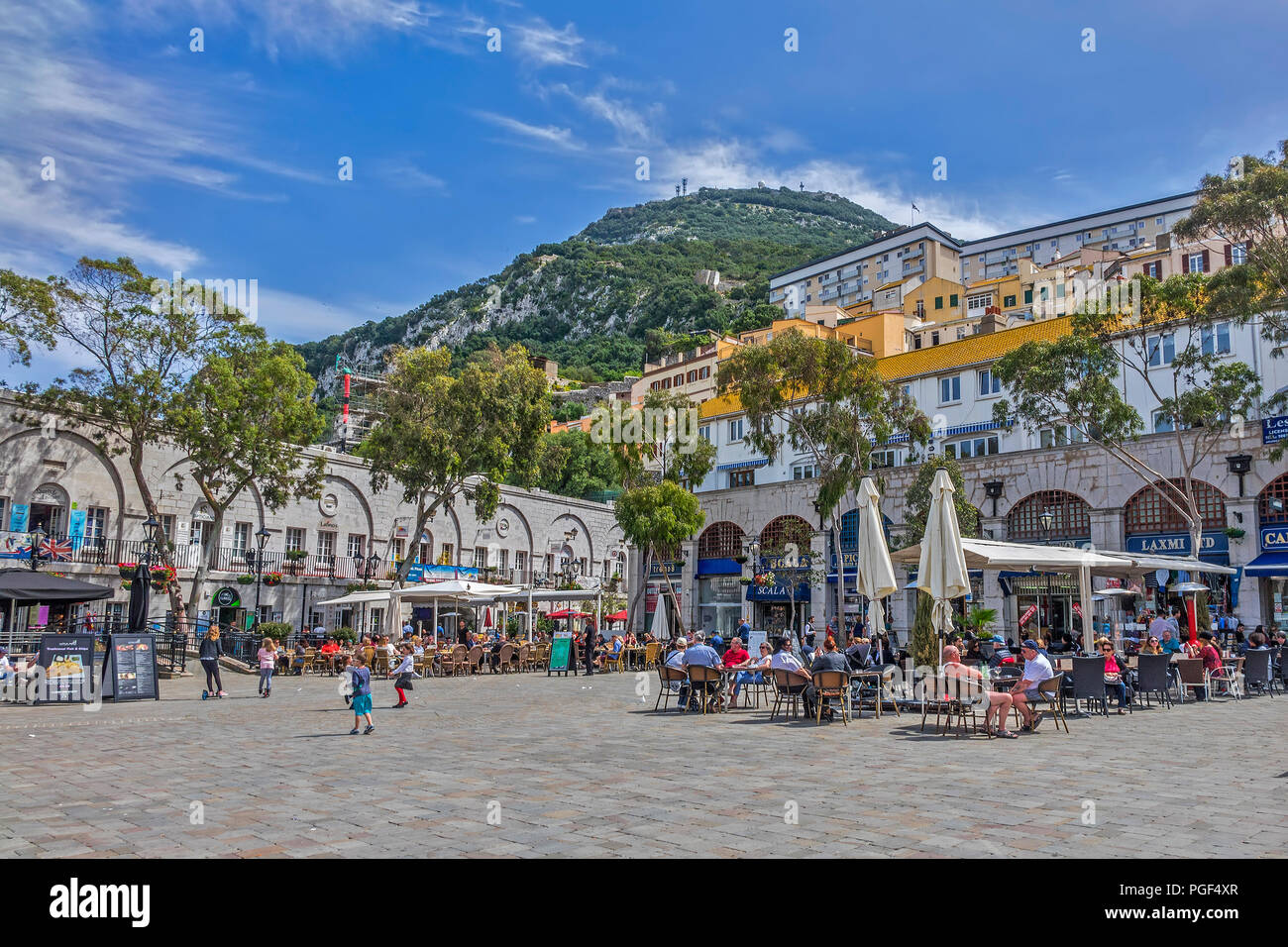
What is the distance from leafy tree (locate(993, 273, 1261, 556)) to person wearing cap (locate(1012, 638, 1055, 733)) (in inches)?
598

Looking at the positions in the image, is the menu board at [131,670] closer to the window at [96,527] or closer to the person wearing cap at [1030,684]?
the person wearing cap at [1030,684]

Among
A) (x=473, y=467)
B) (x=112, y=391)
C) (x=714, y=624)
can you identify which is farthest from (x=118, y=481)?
(x=714, y=624)

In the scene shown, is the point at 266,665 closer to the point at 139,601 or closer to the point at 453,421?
the point at 139,601

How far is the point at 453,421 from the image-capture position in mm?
33969

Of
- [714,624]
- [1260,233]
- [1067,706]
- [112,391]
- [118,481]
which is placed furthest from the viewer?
[714,624]

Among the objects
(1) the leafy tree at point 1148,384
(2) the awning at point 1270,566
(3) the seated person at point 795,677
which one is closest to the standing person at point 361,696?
(3) the seated person at point 795,677

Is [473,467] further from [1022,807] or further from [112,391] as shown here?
[1022,807]

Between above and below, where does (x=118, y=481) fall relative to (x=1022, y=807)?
above

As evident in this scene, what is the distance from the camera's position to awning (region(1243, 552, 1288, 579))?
26906 mm

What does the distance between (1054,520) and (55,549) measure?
1347 inches

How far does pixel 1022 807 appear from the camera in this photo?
707cm

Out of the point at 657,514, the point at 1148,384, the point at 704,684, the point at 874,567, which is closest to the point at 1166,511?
the point at 1148,384
